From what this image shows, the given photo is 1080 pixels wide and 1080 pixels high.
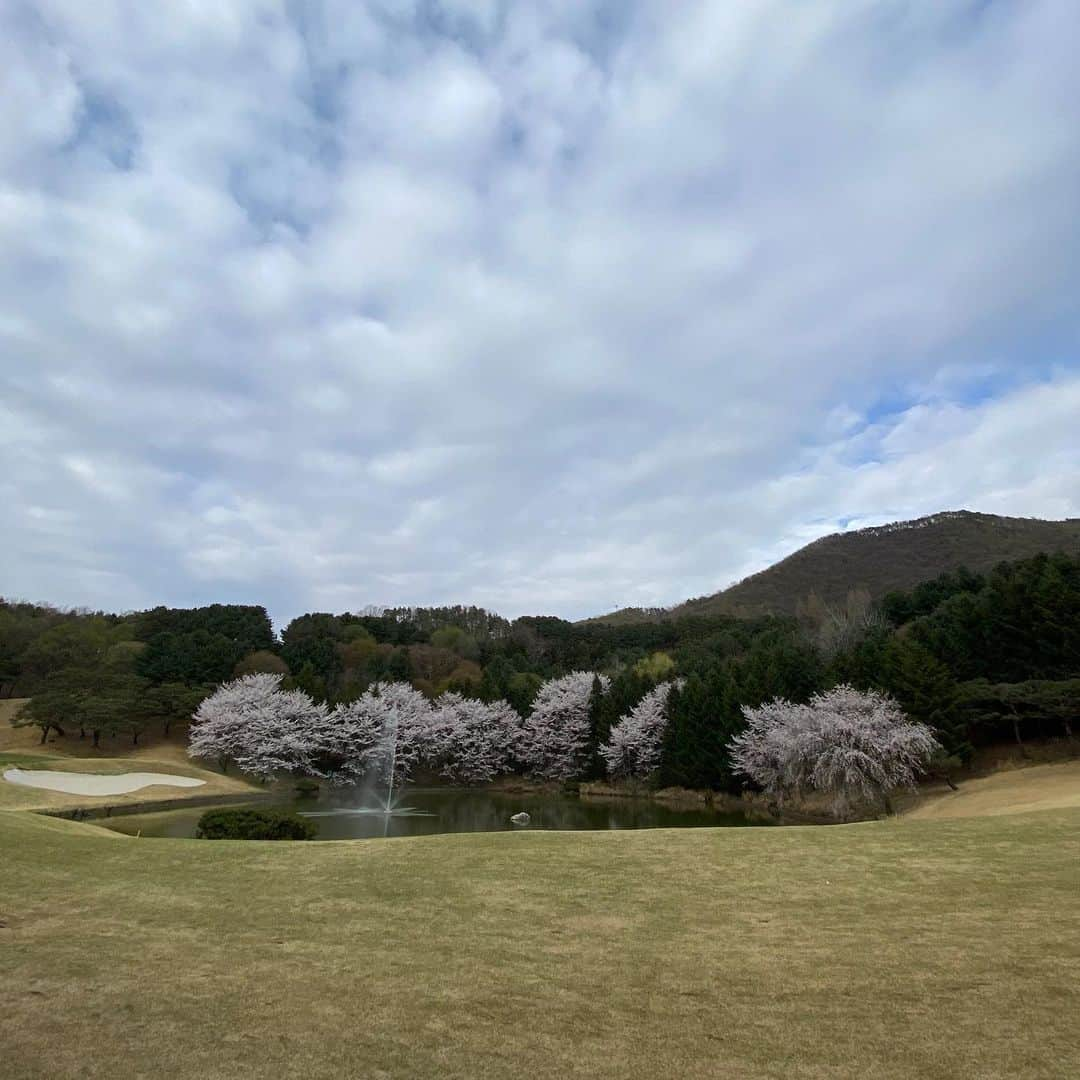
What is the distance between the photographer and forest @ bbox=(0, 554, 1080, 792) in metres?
34.2

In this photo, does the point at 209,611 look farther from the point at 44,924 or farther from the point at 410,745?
the point at 44,924

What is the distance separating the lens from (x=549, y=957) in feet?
25.3

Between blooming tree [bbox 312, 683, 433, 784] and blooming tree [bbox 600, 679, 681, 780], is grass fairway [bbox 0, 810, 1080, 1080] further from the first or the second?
blooming tree [bbox 312, 683, 433, 784]

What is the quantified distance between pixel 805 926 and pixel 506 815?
26.3 meters

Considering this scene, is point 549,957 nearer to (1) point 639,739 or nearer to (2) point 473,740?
(1) point 639,739

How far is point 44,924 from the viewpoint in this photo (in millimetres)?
8352

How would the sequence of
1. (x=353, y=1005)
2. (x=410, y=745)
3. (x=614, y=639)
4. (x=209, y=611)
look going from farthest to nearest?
(x=614, y=639)
(x=209, y=611)
(x=410, y=745)
(x=353, y=1005)

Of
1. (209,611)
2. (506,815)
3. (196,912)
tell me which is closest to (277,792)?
(506,815)

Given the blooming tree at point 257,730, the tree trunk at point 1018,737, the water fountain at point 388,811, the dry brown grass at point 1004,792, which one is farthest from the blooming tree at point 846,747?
the blooming tree at point 257,730

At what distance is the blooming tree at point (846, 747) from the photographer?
29344mm

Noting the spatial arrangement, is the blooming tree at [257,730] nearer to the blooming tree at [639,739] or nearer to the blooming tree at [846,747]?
the blooming tree at [639,739]

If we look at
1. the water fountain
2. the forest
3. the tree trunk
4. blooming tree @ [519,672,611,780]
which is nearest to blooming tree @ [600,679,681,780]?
the forest

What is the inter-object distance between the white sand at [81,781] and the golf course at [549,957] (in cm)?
2394

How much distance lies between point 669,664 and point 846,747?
36867 millimetres
